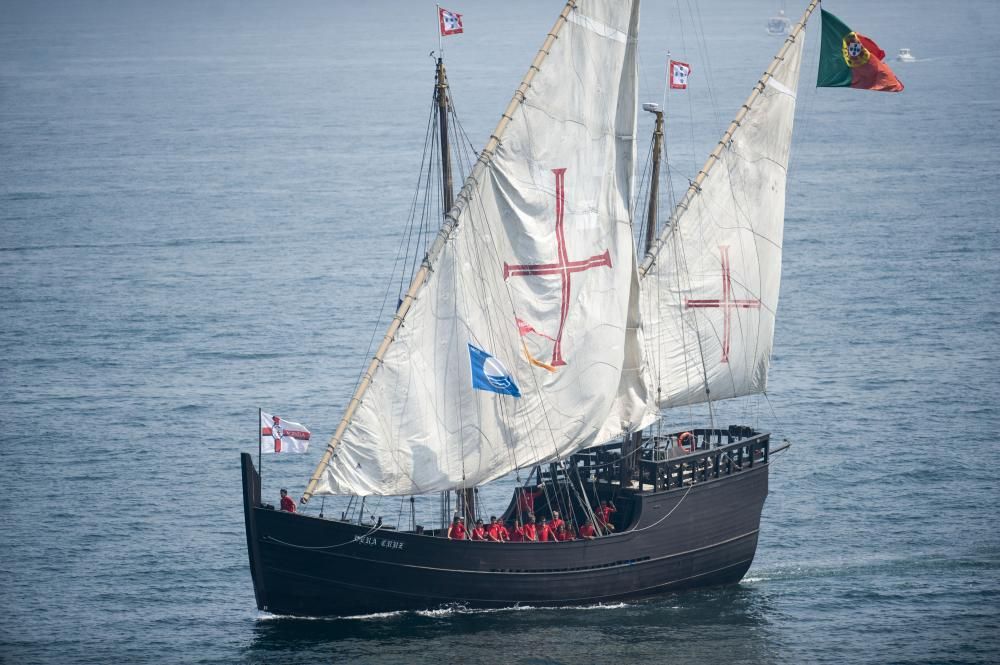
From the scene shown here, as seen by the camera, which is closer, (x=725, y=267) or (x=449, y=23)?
(x=449, y=23)

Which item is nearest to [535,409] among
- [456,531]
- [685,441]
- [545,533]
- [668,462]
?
[545,533]

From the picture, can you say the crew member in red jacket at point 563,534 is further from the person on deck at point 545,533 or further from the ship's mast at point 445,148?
the ship's mast at point 445,148

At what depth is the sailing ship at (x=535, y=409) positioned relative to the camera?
61031 millimetres

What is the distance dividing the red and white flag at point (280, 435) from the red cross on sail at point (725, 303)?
798 inches

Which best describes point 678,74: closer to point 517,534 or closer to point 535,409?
point 535,409

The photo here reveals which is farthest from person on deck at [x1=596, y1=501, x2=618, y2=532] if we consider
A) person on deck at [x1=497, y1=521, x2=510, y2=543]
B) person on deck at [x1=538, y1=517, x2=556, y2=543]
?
person on deck at [x1=497, y1=521, x2=510, y2=543]

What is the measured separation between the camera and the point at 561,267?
210 ft

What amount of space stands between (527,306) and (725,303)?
13067 mm

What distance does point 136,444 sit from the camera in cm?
9194

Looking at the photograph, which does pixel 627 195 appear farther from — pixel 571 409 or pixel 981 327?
pixel 981 327

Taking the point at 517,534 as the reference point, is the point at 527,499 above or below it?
above

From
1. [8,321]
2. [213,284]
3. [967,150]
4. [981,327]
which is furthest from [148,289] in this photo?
[967,150]

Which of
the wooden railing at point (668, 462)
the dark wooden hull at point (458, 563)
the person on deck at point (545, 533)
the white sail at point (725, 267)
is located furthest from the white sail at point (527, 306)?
the white sail at point (725, 267)

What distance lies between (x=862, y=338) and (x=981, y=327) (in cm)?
891
